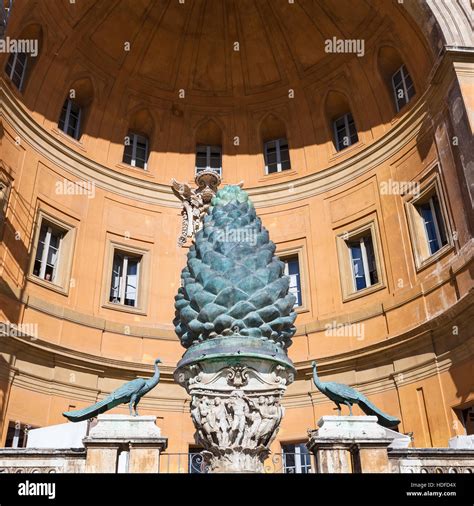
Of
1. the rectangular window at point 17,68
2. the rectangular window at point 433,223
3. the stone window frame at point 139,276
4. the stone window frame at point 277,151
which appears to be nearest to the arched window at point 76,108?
the rectangular window at point 17,68

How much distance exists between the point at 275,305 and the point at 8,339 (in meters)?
8.68

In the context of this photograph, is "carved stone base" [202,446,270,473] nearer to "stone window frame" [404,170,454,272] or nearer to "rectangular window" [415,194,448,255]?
"stone window frame" [404,170,454,272]

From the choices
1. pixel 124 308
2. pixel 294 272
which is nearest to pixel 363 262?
pixel 294 272

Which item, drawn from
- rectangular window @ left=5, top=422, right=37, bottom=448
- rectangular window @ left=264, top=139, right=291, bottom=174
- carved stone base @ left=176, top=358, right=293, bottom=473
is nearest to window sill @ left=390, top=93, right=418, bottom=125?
rectangular window @ left=264, top=139, right=291, bottom=174

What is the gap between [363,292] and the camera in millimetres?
14227

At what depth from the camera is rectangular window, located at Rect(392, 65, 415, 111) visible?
1479 cm

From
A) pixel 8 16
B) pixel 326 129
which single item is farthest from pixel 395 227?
pixel 8 16

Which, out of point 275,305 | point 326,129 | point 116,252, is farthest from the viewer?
point 326,129

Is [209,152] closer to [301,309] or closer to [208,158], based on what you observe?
Answer: [208,158]

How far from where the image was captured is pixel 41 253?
1408 cm

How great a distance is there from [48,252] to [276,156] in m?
7.50

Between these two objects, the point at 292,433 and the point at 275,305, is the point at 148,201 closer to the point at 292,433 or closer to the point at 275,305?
the point at 292,433

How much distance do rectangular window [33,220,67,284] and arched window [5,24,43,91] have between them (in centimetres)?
369
